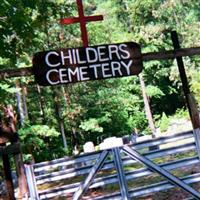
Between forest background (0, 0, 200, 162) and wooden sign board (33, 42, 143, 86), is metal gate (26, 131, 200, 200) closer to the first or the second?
wooden sign board (33, 42, 143, 86)

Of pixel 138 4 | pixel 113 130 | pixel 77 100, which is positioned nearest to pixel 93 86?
pixel 77 100

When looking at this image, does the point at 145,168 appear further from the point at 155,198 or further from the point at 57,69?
A: the point at 57,69

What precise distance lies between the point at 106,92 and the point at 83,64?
2065cm

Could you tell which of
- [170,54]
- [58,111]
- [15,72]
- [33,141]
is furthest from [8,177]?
[58,111]

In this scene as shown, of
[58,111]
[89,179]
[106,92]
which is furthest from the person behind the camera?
[106,92]

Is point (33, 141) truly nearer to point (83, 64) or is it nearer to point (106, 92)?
point (106, 92)

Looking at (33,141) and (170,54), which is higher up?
(170,54)

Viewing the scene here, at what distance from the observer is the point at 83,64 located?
683 cm

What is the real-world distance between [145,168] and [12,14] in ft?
12.5

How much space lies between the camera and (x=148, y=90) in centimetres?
→ 3650

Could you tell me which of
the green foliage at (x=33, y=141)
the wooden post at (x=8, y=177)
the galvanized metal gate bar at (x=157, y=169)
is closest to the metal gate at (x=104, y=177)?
the galvanized metal gate bar at (x=157, y=169)

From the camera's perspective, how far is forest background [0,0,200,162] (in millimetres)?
20234

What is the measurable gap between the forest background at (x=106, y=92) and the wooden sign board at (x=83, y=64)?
3.82m

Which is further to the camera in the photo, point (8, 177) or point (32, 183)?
point (32, 183)
